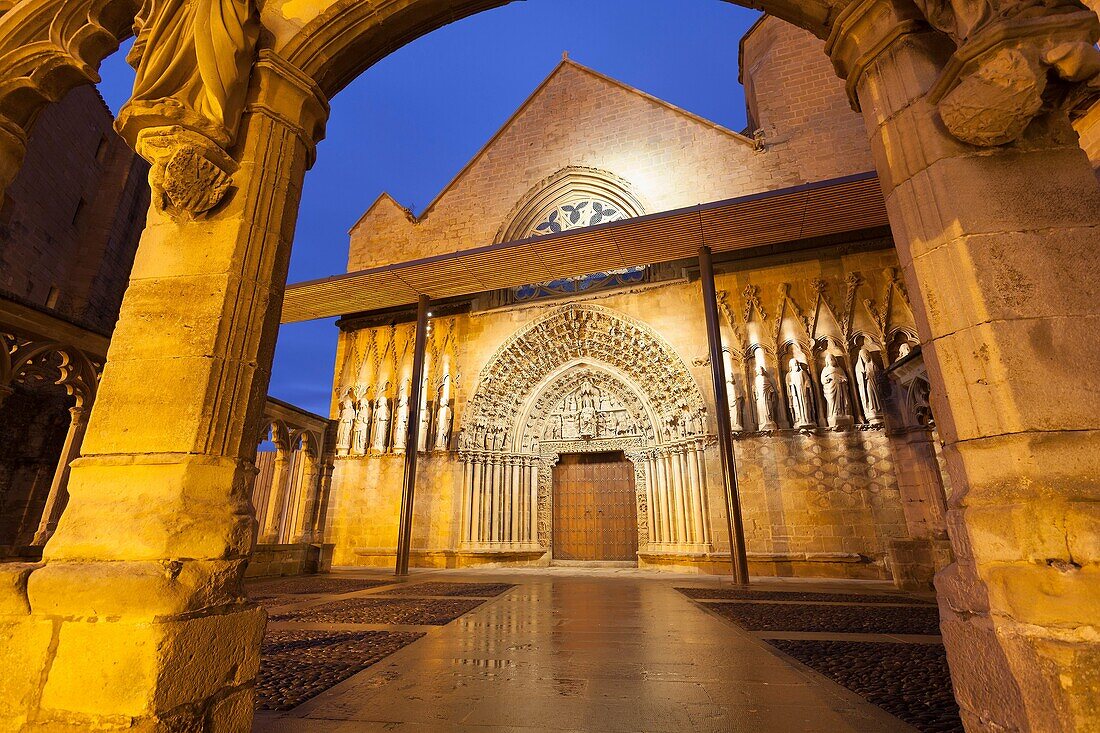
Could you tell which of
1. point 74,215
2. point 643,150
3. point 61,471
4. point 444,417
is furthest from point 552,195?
point 74,215

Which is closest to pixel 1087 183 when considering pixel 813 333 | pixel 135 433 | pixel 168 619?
pixel 168 619

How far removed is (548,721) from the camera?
1.55 m

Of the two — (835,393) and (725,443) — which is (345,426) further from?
(835,393)

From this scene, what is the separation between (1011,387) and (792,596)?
15.1 ft

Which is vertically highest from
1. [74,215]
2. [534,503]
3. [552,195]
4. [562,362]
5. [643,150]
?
[643,150]

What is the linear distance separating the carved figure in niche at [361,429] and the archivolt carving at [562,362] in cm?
240

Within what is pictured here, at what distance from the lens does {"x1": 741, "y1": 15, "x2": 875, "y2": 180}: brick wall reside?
958 centimetres

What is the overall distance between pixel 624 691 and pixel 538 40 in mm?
146233

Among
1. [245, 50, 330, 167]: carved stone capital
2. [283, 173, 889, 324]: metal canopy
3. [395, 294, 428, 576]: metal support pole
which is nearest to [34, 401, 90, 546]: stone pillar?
[283, 173, 889, 324]: metal canopy

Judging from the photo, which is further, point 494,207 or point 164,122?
point 494,207

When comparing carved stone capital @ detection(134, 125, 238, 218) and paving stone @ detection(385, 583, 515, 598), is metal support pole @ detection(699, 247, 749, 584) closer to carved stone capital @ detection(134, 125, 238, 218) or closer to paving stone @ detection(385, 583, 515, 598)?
paving stone @ detection(385, 583, 515, 598)

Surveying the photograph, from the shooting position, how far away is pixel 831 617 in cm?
366

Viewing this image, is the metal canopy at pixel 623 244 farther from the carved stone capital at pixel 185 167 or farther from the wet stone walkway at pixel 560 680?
the carved stone capital at pixel 185 167

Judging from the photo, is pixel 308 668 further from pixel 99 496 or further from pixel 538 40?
pixel 538 40
